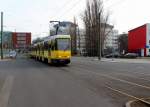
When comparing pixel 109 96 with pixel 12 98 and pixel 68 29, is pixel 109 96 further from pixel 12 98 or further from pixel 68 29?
pixel 68 29

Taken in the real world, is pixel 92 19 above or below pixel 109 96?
above

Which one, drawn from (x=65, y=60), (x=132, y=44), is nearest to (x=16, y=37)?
(x=132, y=44)

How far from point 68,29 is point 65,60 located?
9648 cm

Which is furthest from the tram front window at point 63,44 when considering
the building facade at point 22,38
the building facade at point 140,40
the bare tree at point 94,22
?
the building facade at point 22,38

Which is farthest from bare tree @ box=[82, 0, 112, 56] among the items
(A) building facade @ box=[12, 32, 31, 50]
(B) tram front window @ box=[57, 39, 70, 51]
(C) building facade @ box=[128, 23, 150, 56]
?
(A) building facade @ box=[12, 32, 31, 50]

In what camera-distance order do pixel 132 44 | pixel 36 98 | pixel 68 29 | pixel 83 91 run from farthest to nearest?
1. pixel 68 29
2. pixel 132 44
3. pixel 83 91
4. pixel 36 98

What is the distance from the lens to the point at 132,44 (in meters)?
119

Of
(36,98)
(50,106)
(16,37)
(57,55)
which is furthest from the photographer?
(16,37)

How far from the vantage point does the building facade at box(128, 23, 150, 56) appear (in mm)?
105688

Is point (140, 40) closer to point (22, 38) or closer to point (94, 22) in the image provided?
point (94, 22)

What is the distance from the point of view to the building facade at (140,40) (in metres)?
106

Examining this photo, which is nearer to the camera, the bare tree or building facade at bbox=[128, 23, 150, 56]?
the bare tree

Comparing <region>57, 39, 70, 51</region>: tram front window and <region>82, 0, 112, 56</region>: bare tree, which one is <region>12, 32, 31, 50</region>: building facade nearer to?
<region>82, 0, 112, 56</region>: bare tree

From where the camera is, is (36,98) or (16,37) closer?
(36,98)
